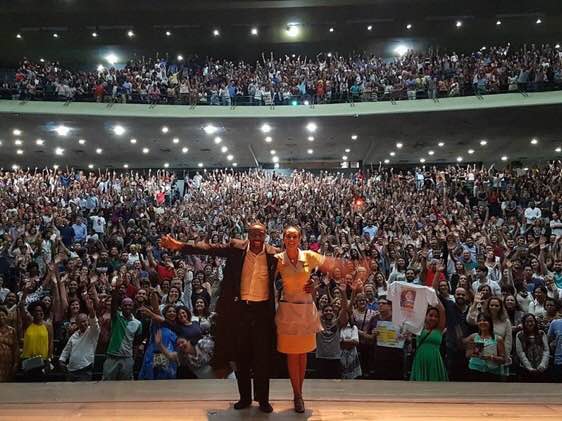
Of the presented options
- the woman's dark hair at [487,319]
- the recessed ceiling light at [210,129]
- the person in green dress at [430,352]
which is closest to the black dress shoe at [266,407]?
the person in green dress at [430,352]

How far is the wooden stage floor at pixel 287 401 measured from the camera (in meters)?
2.98

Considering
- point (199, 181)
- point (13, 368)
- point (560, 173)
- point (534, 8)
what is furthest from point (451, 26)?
point (13, 368)

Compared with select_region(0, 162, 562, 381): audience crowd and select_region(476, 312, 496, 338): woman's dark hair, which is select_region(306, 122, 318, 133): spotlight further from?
select_region(476, 312, 496, 338): woman's dark hair

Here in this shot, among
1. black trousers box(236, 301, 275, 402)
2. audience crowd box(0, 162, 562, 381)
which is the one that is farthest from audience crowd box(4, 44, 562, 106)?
black trousers box(236, 301, 275, 402)

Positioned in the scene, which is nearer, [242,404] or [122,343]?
[242,404]

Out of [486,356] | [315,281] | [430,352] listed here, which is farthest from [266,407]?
[315,281]

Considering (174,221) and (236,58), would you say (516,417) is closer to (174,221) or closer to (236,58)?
(174,221)

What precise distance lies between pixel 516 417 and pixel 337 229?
692 cm

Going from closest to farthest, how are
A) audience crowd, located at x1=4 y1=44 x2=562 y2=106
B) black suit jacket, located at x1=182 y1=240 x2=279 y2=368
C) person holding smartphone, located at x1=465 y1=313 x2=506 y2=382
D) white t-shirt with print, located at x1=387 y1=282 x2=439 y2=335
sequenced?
black suit jacket, located at x1=182 y1=240 x2=279 y2=368 < person holding smartphone, located at x1=465 y1=313 x2=506 y2=382 < white t-shirt with print, located at x1=387 y1=282 x2=439 y2=335 < audience crowd, located at x1=4 y1=44 x2=562 y2=106

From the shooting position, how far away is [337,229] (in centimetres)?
981

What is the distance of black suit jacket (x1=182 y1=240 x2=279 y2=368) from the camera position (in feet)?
10.2

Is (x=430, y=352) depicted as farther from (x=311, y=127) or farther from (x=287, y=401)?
(x=311, y=127)

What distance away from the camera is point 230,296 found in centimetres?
312

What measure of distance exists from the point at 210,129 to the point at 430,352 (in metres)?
14.6
